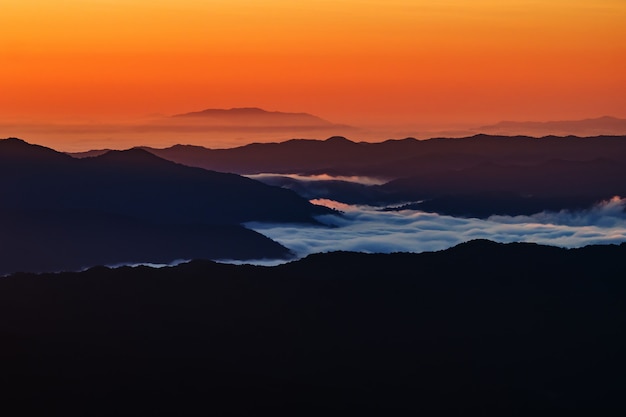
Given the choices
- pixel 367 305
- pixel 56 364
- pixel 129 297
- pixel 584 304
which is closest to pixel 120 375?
pixel 56 364

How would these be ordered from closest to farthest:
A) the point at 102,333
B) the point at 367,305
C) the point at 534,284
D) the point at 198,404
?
the point at 198,404, the point at 102,333, the point at 367,305, the point at 534,284

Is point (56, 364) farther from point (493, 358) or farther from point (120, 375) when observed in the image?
point (493, 358)

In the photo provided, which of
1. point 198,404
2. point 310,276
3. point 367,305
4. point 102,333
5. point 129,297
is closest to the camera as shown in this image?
point 198,404

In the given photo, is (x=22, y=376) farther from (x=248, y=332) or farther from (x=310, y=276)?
(x=310, y=276)

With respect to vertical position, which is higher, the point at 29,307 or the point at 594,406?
the point at 29,307

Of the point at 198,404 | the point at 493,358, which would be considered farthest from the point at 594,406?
the point at 198,404

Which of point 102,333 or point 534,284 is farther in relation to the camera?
point 534,284
